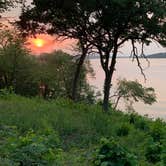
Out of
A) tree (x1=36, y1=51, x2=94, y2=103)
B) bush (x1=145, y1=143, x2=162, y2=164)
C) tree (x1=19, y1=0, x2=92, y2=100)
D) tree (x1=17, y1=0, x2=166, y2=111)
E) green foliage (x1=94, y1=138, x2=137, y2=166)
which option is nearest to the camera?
green foliage (x1=94, y1=138, x2=137, y2=166)

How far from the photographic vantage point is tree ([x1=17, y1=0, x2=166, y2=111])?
65.4ft

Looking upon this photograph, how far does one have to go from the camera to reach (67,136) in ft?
49.9

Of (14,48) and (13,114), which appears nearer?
(13,114)

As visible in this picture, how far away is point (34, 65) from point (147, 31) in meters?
39.7

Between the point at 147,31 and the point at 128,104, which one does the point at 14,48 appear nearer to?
the point at 128,104

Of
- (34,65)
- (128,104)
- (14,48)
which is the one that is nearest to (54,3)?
(14,48)

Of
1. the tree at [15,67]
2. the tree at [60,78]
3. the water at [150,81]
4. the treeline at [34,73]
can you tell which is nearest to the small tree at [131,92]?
the water at [150,81]

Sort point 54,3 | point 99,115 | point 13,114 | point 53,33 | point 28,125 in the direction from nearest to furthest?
point 28,125 < point 13,114 < point 99,115 < point 54,3 < point 53,33

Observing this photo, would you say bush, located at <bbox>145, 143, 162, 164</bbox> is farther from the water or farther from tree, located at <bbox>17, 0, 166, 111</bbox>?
the water

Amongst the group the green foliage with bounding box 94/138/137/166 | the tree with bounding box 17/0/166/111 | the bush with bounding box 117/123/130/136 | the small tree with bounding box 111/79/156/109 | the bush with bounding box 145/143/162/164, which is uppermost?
the tree with bounding box 17/0/166/111

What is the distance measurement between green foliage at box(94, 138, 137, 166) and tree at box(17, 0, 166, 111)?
10.6m

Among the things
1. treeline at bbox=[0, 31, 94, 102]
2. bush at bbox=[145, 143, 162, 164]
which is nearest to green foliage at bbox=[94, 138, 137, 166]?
bush at bbox=[145, 143, 162, 164]

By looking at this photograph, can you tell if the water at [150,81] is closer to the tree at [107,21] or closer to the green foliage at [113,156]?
the tree at [107,21]

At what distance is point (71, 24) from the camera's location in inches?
899
